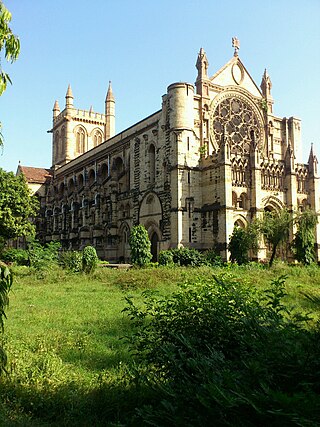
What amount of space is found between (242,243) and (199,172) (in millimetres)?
7284

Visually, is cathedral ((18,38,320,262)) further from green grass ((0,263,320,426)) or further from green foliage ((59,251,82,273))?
green grass ((0,263,320,426))

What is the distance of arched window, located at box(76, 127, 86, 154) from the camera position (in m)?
61.9

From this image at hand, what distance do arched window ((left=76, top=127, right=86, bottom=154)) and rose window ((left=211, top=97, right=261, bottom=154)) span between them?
100 feet

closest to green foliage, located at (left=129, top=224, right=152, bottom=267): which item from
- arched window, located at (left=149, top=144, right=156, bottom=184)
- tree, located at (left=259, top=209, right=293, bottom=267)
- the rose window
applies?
tree, located at (left=259, top=209, right=293, bottom=267)

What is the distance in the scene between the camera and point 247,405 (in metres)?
2.95

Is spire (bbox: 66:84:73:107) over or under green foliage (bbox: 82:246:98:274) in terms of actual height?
over

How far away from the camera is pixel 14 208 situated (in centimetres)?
3678

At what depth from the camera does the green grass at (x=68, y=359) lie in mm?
5246

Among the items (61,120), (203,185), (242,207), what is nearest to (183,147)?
(203,185)

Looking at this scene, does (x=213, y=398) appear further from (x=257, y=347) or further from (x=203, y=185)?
(x=203, y=185)

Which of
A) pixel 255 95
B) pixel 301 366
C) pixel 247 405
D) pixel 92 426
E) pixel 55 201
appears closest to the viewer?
pixel 247 405

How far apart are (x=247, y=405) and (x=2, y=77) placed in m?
4.35

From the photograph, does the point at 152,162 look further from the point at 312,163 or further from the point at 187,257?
the point at 312,163

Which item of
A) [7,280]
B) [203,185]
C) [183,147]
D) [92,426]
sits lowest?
[92,426]
